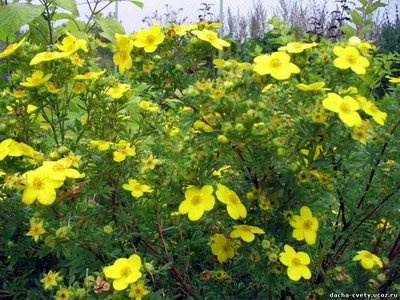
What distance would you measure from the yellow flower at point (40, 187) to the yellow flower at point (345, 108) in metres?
0.58

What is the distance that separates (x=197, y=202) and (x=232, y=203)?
0.08 meters

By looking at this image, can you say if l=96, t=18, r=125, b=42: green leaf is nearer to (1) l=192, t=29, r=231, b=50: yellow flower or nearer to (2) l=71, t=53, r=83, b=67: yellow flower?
(2) l=71, t=53, r=83, b=67: yellow flower

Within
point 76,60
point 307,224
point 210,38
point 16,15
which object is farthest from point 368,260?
point 16,15

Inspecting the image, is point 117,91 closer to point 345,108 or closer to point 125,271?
point 125,271

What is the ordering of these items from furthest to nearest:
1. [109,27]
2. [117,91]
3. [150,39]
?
[109,27] < [117,91] < [150,39]

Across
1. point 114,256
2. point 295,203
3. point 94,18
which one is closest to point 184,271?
point 114,256

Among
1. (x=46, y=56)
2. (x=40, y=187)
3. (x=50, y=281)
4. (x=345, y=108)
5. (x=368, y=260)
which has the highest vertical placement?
(x=46, y=56)

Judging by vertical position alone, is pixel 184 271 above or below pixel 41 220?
below

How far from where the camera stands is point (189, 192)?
3.90ft

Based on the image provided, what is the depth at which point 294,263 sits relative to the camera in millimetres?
1162

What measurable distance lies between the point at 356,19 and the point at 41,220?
3.51 feet

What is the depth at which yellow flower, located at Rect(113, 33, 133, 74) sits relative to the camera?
129 centimetres

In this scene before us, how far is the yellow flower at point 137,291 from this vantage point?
106cm

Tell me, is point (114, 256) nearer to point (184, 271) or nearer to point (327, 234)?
point (184, 271)
